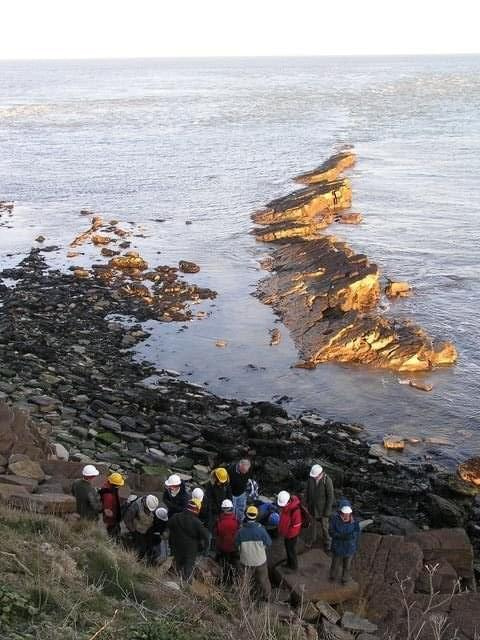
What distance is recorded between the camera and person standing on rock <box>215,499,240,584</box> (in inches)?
434

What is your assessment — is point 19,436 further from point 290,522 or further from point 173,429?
point 290,522

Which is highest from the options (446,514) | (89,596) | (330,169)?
(89,596)

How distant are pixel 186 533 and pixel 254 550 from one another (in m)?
1.03

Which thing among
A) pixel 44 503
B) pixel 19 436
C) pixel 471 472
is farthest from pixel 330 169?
pixel 44 503

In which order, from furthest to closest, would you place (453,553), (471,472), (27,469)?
(471,472), (27,469), (453,553)

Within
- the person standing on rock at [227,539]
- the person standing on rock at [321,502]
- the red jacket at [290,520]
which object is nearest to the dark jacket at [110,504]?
the person standing on rock at [227,539]

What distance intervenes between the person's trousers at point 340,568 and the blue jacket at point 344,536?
95 millimetres

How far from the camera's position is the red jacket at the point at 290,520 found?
36.9 ft

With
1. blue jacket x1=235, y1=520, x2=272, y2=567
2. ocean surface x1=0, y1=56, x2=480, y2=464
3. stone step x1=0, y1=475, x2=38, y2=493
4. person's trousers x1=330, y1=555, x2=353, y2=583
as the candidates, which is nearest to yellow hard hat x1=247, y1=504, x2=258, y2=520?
blue jacket x1=235, y1=520, x2=272, y2=567

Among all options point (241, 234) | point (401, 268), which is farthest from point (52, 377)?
point (241, 234)

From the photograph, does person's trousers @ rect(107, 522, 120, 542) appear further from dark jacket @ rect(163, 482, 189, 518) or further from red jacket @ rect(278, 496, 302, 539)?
red jacket @ rect(278, 496, 302, 539)

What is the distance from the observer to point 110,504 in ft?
38.2

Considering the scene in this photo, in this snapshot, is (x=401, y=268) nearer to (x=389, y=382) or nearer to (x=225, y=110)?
(x=389, y=382)

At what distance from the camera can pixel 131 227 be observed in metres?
40.1
